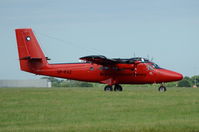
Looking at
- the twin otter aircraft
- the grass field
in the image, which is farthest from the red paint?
the grass field

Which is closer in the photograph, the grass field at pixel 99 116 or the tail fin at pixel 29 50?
the grass field at pixel 99 116

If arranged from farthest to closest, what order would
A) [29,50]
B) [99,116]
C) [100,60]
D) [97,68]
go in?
1. [29,50]
2. [97,68]
3. [100,60]
4. [99,116]

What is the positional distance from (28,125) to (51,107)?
5.01 m

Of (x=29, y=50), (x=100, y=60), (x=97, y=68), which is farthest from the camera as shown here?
(x=29, y=50)

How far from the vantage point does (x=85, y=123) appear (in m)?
17.0

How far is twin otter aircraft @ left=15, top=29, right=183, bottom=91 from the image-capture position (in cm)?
3978

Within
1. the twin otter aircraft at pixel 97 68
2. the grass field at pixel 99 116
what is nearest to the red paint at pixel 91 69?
the twin otter aircraft at pixel 97 68

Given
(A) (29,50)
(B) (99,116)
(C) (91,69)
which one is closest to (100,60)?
(C) (91,69)

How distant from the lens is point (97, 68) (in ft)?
135

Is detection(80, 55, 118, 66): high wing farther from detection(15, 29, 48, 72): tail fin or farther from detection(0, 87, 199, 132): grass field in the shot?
detection(0, 87, 199, 132): grass field

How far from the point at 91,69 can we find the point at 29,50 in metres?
5.86

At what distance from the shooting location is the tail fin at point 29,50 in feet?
138

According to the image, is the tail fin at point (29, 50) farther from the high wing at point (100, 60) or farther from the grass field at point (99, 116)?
the grass field at point (99, 116)

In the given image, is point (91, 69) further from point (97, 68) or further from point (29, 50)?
point (29, 50)
